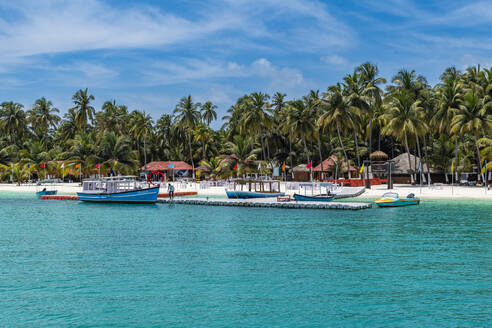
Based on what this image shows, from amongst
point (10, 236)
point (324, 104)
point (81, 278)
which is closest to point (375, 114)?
point (324, 104)

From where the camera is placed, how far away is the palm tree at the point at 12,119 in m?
93.9

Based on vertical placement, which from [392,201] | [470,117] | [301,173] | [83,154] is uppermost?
[470,117]

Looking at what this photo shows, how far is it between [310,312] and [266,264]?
5507mm

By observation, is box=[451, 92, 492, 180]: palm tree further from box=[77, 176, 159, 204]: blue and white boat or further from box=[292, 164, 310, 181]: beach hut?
box=[77, 176, 159, 204]: blue and white boat

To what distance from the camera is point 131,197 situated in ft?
157

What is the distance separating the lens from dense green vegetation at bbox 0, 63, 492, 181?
59906mm

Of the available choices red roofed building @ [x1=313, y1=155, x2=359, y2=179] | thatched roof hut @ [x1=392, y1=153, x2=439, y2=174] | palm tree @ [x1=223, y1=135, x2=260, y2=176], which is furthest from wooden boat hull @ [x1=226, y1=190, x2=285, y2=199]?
thatched roof hut @ [x1=392, y1=153, x2=439, y2=174]

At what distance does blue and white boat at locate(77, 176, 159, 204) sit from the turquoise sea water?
16.4 meters

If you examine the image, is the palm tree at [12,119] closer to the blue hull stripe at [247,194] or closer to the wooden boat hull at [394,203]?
the blue hull stripe at [247,194]

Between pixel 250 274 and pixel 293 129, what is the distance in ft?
181

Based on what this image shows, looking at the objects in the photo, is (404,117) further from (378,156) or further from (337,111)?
(378,156)

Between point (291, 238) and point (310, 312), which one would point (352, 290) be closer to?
point (310, 312)

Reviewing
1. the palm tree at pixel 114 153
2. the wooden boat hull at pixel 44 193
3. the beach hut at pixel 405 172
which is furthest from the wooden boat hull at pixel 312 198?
the palm tree at pixel 114 153

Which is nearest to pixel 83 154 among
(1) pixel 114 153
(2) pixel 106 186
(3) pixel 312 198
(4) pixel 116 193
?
(1) pixel 114 153
